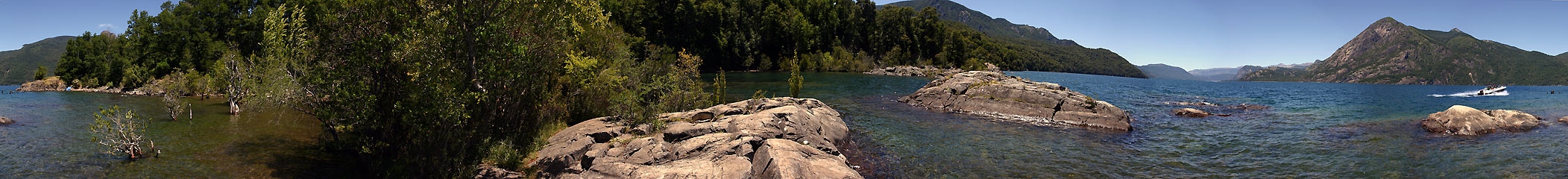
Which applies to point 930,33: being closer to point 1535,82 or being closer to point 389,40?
point 389,40

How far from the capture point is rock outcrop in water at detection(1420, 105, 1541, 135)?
25703mm

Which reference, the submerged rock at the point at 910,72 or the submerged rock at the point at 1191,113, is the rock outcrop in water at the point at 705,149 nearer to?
the submerged rock at the point at 1191,113

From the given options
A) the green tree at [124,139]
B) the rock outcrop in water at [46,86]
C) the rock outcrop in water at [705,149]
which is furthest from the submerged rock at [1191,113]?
the rock outcrop in water at [46,86]

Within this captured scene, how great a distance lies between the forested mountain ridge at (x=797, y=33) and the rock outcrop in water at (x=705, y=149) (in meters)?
72.6

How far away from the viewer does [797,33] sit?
132625 mm

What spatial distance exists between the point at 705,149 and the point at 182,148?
18.3 meters

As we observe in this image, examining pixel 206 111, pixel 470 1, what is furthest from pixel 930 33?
pixel 470 1

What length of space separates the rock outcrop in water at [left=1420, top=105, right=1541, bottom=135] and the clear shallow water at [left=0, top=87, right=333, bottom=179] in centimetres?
4048

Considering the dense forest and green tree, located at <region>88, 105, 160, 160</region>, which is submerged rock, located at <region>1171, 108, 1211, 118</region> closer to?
the dense forest

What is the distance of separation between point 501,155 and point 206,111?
99.3 ft

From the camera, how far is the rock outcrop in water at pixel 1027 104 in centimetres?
2977

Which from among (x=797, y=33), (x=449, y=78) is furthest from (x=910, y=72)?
(x=449, y=78)

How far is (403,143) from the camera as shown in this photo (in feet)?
50.1

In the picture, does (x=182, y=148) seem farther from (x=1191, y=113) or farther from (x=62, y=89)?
(x=62, y=89)
